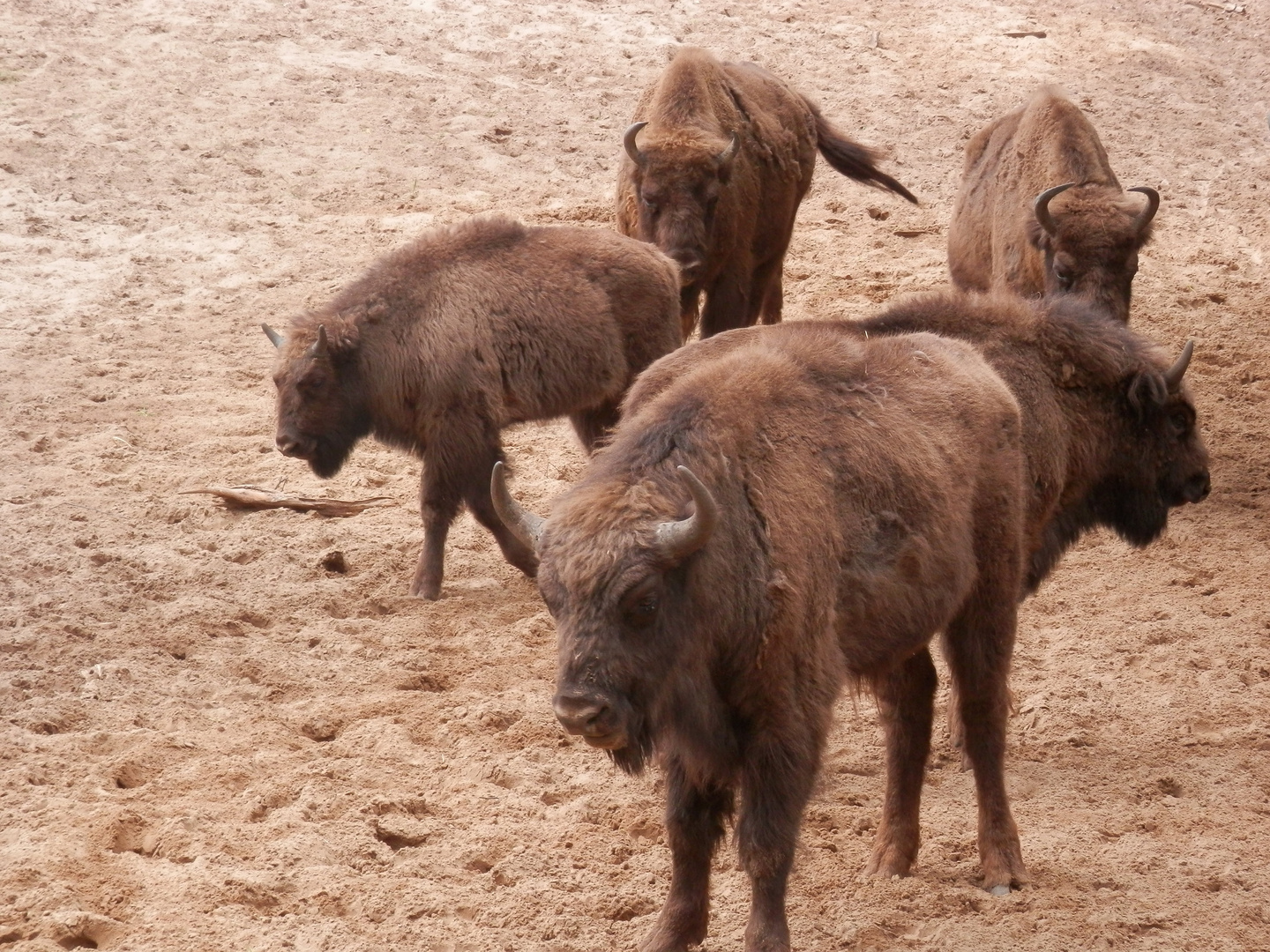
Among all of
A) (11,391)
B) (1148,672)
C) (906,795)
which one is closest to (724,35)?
(11,391)

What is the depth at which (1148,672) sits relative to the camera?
237 inches

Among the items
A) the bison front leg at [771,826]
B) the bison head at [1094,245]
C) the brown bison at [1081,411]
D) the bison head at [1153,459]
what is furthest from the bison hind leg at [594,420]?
the bison front leg at [771,826]

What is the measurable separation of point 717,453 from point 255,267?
6.84 meters

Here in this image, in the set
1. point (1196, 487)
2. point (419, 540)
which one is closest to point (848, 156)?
point (419, 540)

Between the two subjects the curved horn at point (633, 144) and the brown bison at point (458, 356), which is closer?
the brown bison at point (458, 356)

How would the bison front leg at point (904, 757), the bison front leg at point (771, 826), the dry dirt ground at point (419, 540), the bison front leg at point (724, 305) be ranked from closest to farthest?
the bison front leg at point (771, 826), the dry dirt ground at point (419, 540), the bison front leg at point (904, 757), the bison front leg at point (724, 305)

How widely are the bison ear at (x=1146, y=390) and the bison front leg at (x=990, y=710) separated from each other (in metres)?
1.11

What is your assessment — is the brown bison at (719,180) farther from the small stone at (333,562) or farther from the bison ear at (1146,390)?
the bison ear at (1146,390)

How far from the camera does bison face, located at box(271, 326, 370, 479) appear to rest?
6.72m

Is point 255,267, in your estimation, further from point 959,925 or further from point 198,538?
point 959,925

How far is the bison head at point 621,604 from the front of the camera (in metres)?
3.46

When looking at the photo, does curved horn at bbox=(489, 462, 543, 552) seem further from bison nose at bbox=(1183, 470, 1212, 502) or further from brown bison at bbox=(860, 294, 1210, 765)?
bison nose at bbox=(1183, 470, 1212, 502)

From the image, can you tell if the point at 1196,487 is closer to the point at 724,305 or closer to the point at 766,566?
the point at 766,566

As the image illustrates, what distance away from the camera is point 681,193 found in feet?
26.6
